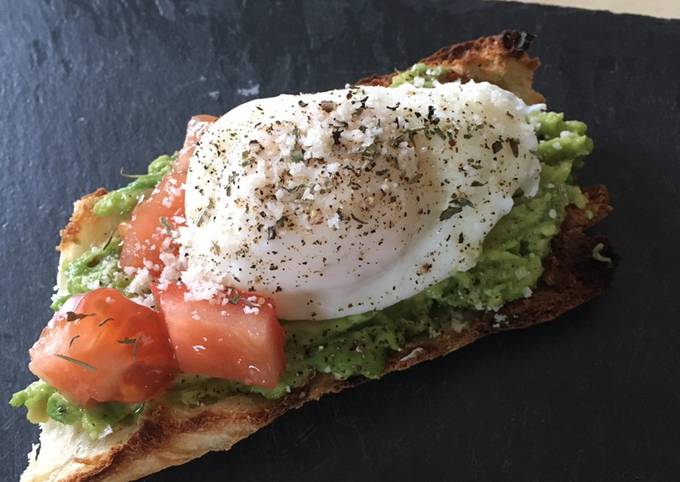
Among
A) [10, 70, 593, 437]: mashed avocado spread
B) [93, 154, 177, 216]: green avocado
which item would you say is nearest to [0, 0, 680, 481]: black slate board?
[10, 70, 593, 437]: mashed avocado spread

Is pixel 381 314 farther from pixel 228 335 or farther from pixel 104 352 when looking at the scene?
pixel 104 352

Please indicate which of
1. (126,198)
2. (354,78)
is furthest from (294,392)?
(354,78)

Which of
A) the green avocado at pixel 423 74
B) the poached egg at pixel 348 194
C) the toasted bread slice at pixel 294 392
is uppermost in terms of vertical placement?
the green avocado at pixel 423 74

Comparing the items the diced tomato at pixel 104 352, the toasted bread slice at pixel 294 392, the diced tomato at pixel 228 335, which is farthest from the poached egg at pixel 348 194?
the toasted bread slice at pixel 294 392

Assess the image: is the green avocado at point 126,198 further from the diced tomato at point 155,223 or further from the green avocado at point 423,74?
the green avocado at point 423,74

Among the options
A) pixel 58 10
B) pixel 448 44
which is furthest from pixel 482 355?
pixel 58 10

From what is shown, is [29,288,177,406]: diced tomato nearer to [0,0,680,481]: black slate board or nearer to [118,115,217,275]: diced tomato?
[118,115,217,275]: diced tomato

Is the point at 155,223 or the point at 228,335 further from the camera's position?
the point at 155,223
